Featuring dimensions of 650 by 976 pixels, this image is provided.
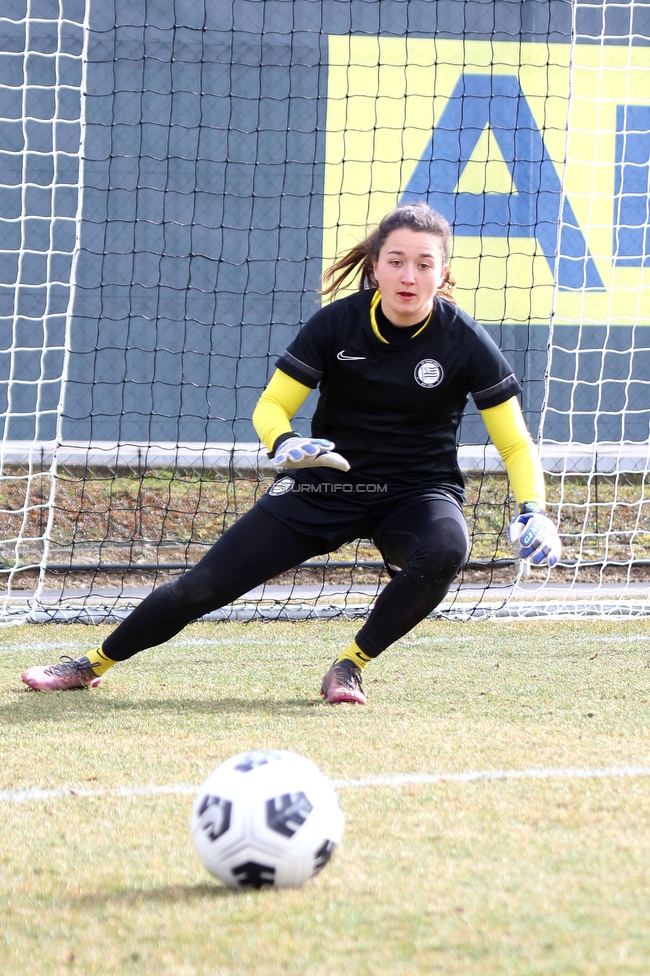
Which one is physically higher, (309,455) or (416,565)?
(309,455)

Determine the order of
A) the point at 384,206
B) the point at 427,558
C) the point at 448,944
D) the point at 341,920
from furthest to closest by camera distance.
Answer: the point at 384,206 → the point at 427,558 → the point at 341,920 → the point at 448,944

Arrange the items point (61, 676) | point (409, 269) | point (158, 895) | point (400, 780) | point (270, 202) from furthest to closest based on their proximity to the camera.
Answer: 1. point (270, 202)
2. point (61, 676)
3. point (409, 269)
4. point (400, 780)
5. point (158, 895)

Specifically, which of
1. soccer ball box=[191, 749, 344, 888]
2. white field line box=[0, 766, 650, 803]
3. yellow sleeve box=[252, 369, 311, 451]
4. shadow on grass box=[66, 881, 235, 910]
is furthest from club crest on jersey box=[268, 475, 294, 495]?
shadow on grass box=[66, 881, 235, 910]

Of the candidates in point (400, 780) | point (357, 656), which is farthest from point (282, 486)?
point (400, 780)

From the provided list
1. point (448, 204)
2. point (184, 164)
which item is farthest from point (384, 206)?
point (184, 164)

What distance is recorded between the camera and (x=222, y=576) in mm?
3742

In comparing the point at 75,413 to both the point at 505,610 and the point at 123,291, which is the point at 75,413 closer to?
the point at 123,291

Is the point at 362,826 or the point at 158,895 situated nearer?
the point at 158,895

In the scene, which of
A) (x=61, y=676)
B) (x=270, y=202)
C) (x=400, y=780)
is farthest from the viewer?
(x=270, y=202)

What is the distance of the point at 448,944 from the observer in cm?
167

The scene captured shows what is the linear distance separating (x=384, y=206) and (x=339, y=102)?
3.05 feet

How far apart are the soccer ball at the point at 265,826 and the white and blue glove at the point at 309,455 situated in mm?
1493

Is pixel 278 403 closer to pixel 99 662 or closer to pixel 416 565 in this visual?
pixel 416 565

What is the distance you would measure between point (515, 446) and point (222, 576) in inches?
43.5
